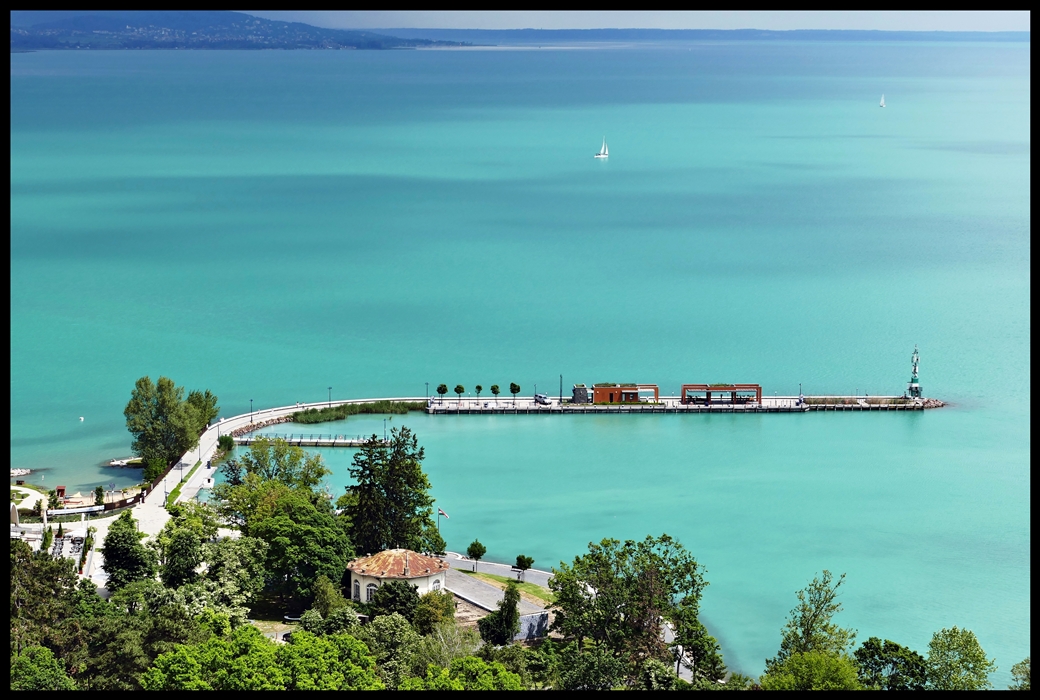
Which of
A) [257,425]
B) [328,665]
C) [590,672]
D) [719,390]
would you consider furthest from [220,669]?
[719,390]

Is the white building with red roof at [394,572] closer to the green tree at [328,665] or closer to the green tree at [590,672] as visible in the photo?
the green tree at [590,672]

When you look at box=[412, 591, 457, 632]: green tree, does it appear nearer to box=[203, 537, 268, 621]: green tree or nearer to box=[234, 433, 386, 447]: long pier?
box=[203, 537, 268, 621]: green tree

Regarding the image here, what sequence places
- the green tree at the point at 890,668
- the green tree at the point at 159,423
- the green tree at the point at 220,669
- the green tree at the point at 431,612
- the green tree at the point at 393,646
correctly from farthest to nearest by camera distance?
the green tree at the point at 159,423 < the green tree at the point at 431,612 < the green tree at the point at 890,668 < the green tree at the point at 393,646 < the green tree at the point at 220,669

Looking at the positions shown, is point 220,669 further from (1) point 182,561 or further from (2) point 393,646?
(1) point 182,561

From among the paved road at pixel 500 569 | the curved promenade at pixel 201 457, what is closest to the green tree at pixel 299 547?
the paved road at pixel 500 569

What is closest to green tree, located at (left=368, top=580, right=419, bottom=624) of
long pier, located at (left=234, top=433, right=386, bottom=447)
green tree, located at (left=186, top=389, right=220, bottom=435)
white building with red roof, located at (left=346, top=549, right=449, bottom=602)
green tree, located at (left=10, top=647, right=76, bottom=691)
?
white building with red roof, located at (left=346, top=549, right=449, bottom=602)

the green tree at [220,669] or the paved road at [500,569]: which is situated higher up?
the paved road at [500,569]
